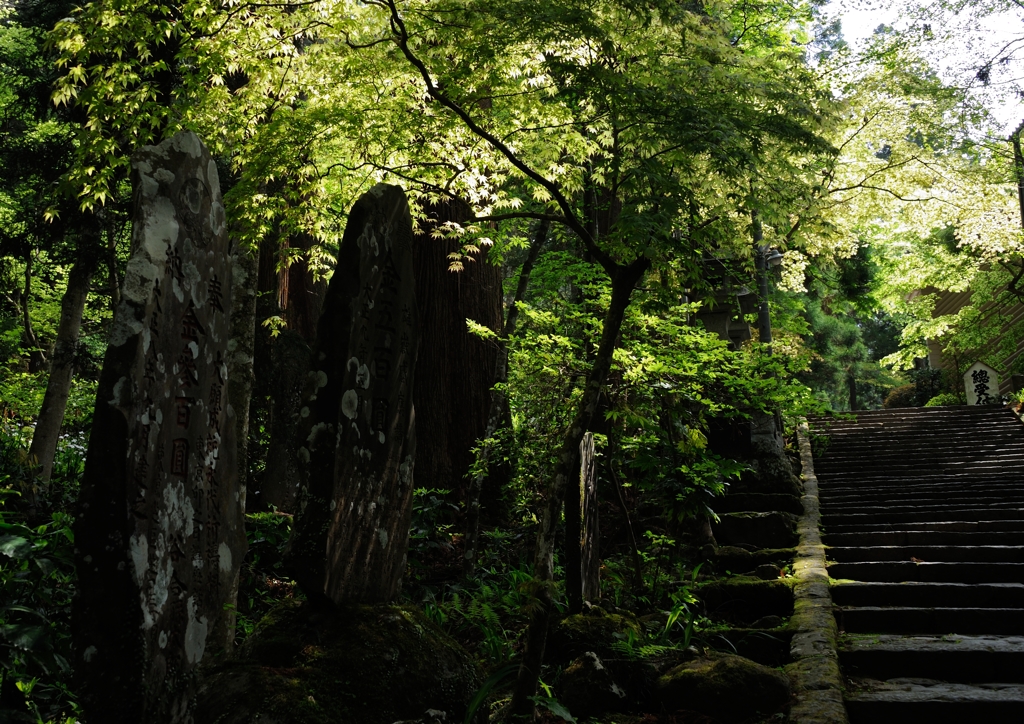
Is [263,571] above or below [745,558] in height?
below

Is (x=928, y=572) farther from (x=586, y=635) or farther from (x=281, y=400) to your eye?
(x=281, y=400)

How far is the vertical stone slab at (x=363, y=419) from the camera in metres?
4.62

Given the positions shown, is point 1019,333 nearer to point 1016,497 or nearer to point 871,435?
point 871,435

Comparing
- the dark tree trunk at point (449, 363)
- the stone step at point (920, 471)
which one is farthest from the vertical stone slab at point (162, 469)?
the stone step at point (920, 471)

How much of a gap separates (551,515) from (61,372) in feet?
21.3

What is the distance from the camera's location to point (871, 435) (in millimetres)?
15766

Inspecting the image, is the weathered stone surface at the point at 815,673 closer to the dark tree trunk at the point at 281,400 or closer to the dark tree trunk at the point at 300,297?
the dark tree trunk at the point at 281,400

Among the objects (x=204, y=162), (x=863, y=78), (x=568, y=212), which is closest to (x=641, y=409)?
(x=568, y=212)

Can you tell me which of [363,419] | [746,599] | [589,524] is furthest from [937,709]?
[363,419]

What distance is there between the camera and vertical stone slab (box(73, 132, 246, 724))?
3.46 metres

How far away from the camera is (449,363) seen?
395 inches

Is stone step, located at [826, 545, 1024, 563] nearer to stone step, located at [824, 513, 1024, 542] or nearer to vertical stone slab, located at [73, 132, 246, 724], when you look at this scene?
stone step, located at [824, 513, 1024, 542]

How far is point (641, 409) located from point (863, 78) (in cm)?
1129

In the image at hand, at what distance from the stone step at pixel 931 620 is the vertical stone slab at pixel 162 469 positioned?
212 inches
